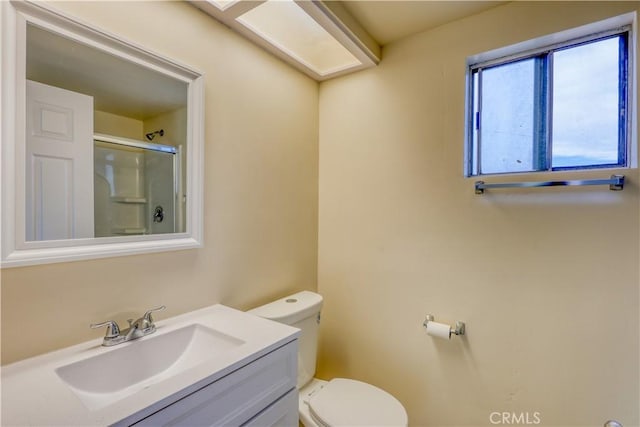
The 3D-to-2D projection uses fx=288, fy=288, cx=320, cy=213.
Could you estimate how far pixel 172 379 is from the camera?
75 cm

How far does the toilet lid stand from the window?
119 centimetres

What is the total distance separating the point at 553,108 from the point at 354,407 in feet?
5.38

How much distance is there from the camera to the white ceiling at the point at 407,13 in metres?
1.35

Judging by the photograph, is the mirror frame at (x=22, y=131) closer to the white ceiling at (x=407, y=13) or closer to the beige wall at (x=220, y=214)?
the beige wall at (x=220, y=214)

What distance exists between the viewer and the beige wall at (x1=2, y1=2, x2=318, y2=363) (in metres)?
0.87

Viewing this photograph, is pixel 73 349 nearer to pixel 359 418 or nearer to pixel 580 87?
pixel 359 418

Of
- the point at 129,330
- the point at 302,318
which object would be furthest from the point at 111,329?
the point at 302,318

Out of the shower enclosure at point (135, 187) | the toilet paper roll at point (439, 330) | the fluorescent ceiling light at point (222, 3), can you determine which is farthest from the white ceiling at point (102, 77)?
the toilet paper roll at point (439, 330)

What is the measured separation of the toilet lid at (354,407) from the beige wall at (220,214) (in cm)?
56

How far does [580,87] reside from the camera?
4.11ft

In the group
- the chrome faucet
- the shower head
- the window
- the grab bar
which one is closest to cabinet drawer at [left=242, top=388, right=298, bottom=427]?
the chrome faucet

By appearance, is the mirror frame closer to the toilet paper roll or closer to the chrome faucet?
the chrome faucet

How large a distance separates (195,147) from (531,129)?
1531mm

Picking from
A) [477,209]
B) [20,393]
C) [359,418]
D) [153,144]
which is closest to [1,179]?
[153,144]
